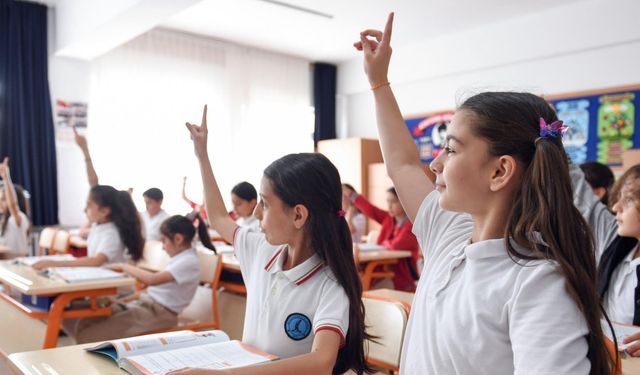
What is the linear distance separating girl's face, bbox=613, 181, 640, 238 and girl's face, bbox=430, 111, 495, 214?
1183 mm

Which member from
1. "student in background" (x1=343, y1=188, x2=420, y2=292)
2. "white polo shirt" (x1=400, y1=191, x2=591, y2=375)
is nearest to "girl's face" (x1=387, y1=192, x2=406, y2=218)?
"student in background" (x1=343, y1=188, x2=420, y2=292)

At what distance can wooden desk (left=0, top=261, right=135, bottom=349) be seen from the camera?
7.36 ft

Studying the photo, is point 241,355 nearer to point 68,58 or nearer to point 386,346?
point 386,346

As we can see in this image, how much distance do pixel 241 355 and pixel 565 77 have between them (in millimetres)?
5684

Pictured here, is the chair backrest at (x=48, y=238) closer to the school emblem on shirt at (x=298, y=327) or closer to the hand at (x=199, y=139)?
the hand at (x=199, y=139)

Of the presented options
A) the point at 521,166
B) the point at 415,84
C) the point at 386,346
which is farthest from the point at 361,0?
the point at 521,166

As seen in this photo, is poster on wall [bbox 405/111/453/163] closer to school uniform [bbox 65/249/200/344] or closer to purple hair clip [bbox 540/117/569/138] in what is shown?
school uniform [bbox 65/249/200/344]

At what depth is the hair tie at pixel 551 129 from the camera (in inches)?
29.0

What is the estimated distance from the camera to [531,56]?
19.7 ft

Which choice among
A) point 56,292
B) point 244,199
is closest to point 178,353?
point 56,292

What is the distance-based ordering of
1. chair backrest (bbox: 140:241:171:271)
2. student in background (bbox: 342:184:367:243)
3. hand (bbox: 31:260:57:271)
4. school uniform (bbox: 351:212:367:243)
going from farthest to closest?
school uniform (bbox: 351:212:367:243) < student in background (bbox: 342:184:367:243) < chair backrest (bbox: 140:241:171:271) < hand (bbox: 31:260:57:271)

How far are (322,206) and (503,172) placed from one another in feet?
1.87

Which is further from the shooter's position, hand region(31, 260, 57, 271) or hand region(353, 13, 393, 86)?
hand region(31, 260, 57, 271)

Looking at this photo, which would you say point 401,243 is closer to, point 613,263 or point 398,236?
point 398,236
